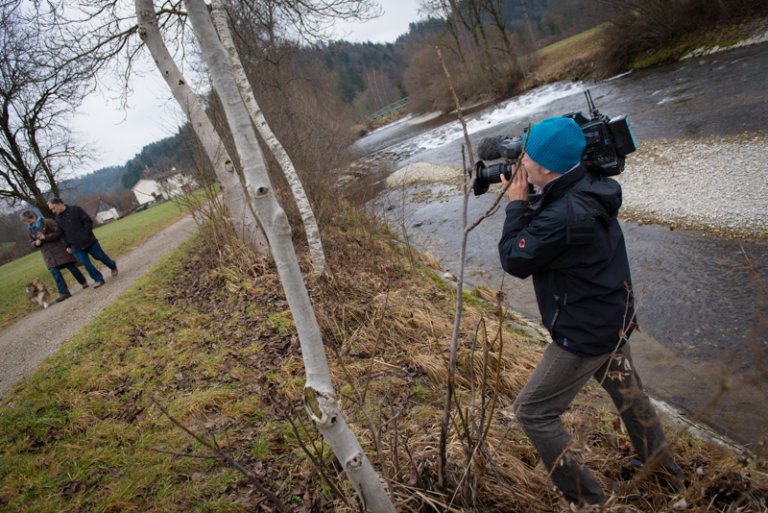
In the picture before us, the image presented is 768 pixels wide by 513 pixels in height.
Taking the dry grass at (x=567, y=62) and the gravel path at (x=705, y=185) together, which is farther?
the dry grass at (x=567, y=62)

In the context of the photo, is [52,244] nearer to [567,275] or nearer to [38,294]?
[38,294]

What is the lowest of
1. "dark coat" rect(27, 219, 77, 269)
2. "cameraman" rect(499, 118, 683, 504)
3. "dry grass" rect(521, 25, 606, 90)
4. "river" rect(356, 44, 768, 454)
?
"river" rect(356, 44, 768, 454)

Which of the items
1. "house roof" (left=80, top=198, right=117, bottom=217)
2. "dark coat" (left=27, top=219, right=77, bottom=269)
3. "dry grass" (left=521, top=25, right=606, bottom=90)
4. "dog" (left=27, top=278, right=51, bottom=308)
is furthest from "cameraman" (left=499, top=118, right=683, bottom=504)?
"house roof" (left=80, top=198, right=117, bottom=217)

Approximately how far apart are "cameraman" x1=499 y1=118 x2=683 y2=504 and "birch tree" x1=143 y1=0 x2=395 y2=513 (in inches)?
40.2

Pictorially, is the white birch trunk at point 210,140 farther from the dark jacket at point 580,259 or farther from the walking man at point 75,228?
the dark jacket at point 580,259

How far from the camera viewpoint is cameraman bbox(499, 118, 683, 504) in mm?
2000

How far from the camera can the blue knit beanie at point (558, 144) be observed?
6.66 ft

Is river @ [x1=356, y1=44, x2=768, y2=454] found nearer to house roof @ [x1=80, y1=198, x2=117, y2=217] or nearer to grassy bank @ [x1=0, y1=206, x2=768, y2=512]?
grassy bank @ [x1=0, y1=206, x2=768, y2=512]

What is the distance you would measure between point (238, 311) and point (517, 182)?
4703 millimetres

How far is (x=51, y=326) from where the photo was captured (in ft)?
23.5

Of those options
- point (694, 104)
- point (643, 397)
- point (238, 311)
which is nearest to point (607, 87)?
point (694, 104)

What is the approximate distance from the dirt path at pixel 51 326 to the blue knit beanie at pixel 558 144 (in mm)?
6323

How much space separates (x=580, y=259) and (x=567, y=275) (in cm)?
10

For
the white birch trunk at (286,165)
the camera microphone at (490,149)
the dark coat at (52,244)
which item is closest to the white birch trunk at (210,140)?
the white birch trunk at (286,165)
